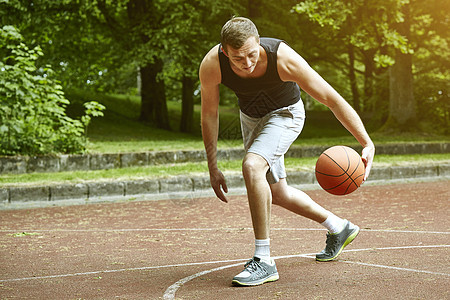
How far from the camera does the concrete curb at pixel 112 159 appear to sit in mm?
12062

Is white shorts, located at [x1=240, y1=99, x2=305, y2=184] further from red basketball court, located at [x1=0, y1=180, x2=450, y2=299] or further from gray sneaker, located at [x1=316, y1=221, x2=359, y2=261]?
red basketball court, located at [x1=0, y1=180, x2=450, y2=299]

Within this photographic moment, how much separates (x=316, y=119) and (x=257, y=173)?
28478mm

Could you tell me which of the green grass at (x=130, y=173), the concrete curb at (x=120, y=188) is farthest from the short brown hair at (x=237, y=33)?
the green grass at (x=130, y=173)

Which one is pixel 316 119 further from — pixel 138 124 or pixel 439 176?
pixel 439 176

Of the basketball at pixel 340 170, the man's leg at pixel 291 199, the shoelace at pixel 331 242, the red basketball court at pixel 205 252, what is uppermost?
the basketball at pixel 340 170

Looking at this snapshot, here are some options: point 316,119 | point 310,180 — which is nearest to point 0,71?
point 310,180

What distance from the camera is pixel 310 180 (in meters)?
11.8

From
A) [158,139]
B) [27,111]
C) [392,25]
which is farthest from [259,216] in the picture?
[392,25]

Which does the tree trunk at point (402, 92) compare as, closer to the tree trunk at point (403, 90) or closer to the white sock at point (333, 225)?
the tree trunk at point (403, 90)

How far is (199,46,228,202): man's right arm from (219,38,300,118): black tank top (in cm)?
8

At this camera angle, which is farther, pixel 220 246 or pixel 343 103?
pixel 220 246

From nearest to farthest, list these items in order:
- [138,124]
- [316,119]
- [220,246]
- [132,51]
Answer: [220,246] < [132,51] < [138,124] < [316,119]

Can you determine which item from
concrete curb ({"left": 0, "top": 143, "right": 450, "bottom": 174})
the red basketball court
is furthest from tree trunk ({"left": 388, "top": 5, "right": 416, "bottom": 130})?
the red basketball court

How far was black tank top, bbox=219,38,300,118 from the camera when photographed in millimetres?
4508
